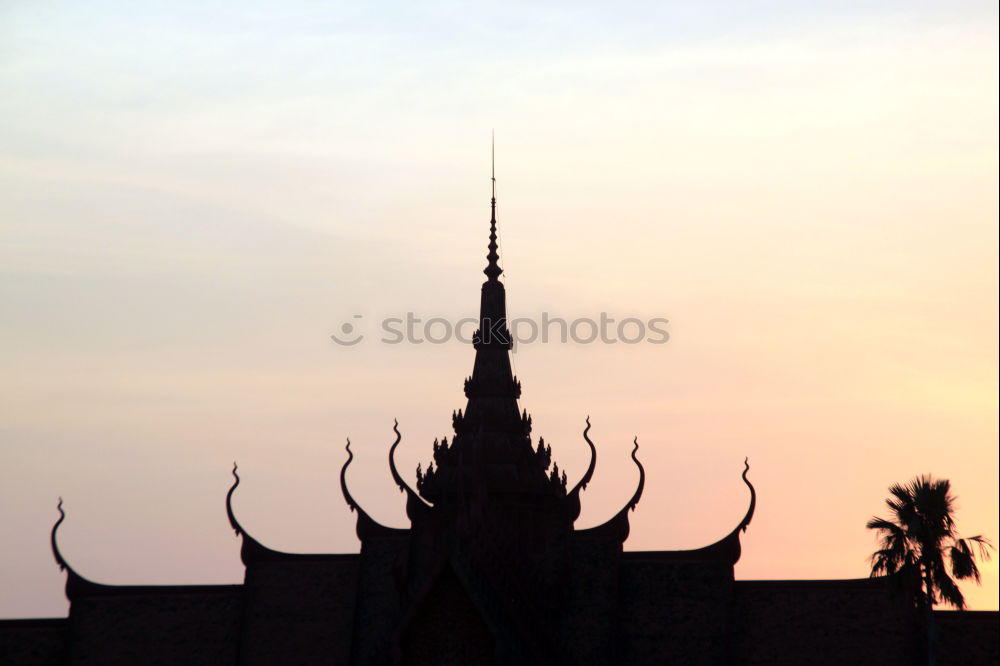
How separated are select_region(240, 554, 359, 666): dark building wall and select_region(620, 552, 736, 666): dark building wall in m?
7.50

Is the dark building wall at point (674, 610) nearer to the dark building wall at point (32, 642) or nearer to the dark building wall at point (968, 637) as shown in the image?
the dark building wall at point (968, 637)

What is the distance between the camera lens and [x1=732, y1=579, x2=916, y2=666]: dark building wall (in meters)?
52.4

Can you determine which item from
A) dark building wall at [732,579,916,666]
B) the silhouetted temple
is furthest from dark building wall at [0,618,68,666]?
dark building wall at [732,579,916,666]

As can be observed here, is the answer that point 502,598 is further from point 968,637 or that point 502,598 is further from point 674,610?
point 968,637

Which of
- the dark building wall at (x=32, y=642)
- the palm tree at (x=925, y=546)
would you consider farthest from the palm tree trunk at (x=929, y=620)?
the dark building wall at (x=32, y=642)

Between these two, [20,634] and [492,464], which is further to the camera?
[20,634]

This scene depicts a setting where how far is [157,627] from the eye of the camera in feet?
190

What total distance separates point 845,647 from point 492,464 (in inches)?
388

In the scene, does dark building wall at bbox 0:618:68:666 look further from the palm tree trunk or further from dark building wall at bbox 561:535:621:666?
the palm tree trunk

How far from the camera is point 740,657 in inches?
2098

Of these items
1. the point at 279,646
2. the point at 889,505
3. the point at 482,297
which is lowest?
the point at 279,646

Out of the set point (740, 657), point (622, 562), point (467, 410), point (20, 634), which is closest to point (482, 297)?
point (467, 410)

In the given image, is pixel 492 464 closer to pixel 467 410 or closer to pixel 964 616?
pixel 467 410

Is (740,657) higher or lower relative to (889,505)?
lower
